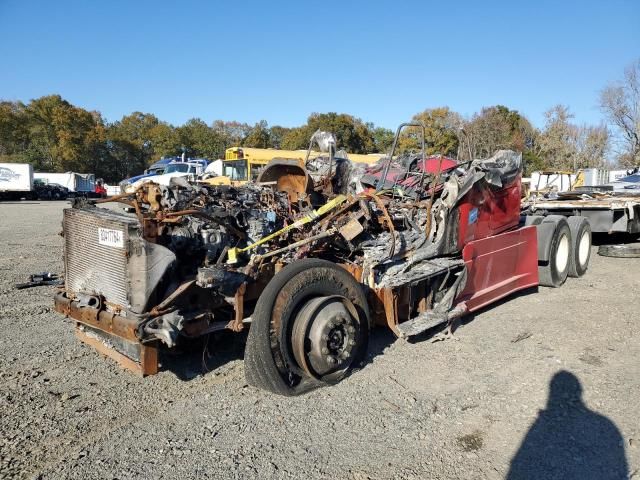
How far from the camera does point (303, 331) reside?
3.63 m

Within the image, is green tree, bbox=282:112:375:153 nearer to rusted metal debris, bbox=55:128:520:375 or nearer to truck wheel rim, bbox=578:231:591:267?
truck wheel rim, bbox=578:231:591:267

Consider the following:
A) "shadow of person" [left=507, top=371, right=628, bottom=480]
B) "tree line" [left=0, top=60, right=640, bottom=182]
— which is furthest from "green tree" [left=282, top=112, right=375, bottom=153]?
"shadow of person" [left=507, top=371, right=628, bottom=480]

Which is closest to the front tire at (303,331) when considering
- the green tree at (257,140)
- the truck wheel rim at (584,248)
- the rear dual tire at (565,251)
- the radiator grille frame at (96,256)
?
the radiator grille frame at (96,256)

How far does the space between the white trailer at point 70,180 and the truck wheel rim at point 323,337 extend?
41.2 meters

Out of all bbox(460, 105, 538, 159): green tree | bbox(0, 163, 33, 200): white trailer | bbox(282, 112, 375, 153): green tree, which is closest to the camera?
bbox(0, 163, 33, 200): white trailer

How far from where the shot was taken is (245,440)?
3.07m

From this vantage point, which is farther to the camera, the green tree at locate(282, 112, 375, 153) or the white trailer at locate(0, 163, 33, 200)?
the green tree at locate(282, 112, 375, 153)

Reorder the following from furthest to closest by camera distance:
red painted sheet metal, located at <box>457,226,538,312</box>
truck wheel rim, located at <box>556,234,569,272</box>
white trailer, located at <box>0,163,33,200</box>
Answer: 1. white trailer, located at <box>0,163,33,200</box>
2. truck wheel rim, located at <box>556,234,569,272</box>
3. red painted sheet metal, located at <box>457,226,538,312</box>

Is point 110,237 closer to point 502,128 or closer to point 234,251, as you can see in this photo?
point 234,251

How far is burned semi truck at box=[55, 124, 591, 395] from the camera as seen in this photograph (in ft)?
11.5

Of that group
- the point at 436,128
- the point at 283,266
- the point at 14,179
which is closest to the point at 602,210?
the point at 283,266

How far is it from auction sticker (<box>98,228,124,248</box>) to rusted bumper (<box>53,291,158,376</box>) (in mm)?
516

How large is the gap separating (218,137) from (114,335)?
5602 cm

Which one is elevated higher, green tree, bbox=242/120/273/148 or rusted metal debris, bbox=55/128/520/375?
green tree, bbox=242/120/273/148
